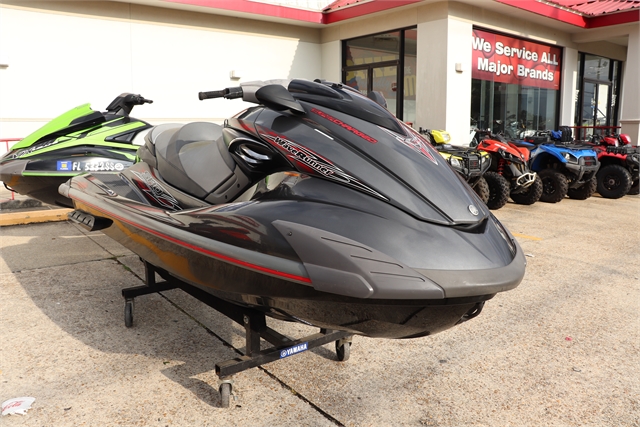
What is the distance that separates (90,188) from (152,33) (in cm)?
720

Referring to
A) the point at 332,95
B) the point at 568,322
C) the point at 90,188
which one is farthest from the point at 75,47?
the point at 568,322

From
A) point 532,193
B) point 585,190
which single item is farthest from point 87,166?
point 585,190

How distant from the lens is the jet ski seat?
94.6 inches

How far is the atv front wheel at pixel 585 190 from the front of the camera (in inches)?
323

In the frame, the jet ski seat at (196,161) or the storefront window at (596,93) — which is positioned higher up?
the storefront window at (596,93)

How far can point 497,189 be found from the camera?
7.05m

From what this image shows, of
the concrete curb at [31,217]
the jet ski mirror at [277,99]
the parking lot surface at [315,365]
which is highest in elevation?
the jet ski mirror at [277,99]

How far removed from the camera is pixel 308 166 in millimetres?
1982

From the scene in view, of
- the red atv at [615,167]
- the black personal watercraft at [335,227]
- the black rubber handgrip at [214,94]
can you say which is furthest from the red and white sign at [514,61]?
the black personal watercraft at [335,227]

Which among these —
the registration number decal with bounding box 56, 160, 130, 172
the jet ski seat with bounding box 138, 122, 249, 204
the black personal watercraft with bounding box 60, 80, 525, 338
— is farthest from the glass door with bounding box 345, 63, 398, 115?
the black personal watercraft with bounding box 60, 80, 525, 338

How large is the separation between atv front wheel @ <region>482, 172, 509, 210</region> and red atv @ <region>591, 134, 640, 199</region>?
7.82 ft

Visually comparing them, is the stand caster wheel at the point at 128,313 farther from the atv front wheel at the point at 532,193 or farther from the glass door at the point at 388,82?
the glass door at the point at 388,82

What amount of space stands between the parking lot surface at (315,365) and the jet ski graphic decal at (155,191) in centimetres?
71

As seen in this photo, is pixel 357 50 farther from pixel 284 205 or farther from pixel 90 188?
pixel 284 205
